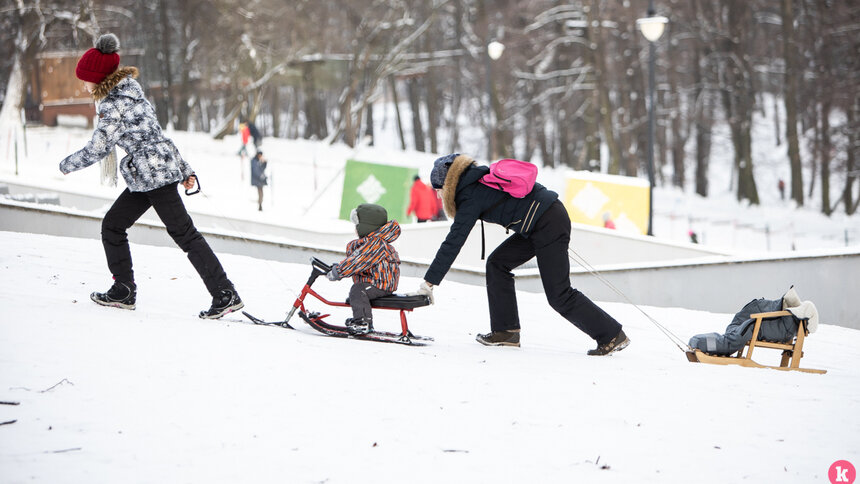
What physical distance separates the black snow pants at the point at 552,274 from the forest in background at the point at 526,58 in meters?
23.0

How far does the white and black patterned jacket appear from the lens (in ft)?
20.1

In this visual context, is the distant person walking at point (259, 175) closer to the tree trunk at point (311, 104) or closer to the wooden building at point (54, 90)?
the wooden building at point (54, 90)

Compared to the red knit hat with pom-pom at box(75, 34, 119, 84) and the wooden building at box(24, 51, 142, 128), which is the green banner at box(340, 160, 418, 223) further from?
the wooden building at box(24, 51, 142, 128)

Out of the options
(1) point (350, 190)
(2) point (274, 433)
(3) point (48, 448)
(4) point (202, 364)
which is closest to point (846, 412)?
(2) point (274, 433)

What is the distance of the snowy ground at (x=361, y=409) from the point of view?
407 centimetres

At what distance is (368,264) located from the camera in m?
6.54

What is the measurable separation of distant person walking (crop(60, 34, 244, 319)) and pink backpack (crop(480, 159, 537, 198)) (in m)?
2.12

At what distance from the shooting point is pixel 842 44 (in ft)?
104

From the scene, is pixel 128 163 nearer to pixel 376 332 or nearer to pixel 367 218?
pixel 367 218

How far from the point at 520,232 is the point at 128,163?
2764 millimetres

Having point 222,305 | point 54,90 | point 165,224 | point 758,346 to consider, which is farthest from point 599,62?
point 165,224

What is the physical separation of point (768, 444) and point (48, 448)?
3.53 meters

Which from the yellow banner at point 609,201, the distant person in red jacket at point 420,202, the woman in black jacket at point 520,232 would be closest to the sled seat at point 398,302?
the woman in black jacket at point 520,232

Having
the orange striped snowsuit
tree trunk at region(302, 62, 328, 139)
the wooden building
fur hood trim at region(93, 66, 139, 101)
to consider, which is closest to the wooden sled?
the orange striped snowsuit
